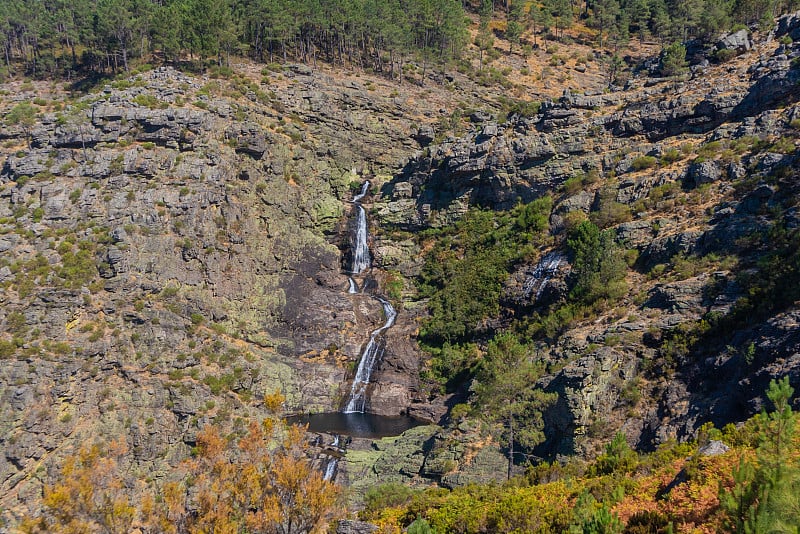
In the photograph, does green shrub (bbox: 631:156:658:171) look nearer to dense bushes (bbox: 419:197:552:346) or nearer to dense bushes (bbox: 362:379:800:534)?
dense bushes (bbox: 419:197:552:346)

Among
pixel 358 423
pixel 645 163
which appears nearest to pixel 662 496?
pixel 358 423

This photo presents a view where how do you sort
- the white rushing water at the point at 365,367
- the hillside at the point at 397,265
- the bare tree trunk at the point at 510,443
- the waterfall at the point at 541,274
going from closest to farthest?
the bare tree trunk at the point at 510,443
the hillside at the point at 397,265
the waterfall at the point at 541,274
the white rushing water at the point at 365,367

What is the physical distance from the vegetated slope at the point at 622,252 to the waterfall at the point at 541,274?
210 millimetres

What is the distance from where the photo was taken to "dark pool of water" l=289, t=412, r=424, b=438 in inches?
1796

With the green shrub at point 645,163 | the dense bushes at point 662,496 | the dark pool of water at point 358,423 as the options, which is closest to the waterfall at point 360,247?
the dark pool of water at point 358,423

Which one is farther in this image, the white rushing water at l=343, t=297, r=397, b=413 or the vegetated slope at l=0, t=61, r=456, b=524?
the white rushing water at l=343, t=297, r=397, b=413

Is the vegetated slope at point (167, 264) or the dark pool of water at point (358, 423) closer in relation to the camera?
the vegetated slope at point (167, 264)

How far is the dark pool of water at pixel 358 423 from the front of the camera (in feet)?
150

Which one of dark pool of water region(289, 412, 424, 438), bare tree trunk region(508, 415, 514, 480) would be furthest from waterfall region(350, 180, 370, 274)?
Result: bare tree trunk region(508, 415, 514, 480)

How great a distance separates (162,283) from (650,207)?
150ft

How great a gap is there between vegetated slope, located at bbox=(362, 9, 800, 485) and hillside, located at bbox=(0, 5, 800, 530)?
0.69ft

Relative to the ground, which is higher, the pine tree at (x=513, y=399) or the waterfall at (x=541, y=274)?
the waterfall at (x=541, y=274)

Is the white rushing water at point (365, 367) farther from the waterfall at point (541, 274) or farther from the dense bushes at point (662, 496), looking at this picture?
the dense bushes at point (662, 496)

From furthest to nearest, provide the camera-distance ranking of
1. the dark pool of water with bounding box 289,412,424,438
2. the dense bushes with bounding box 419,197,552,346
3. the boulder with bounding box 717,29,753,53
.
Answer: the boulder with bounding box 717,29,753,53, the dense bushes with bounding box 419,197,552,346, the dark pool of water with bounding box 289,412,424,438
